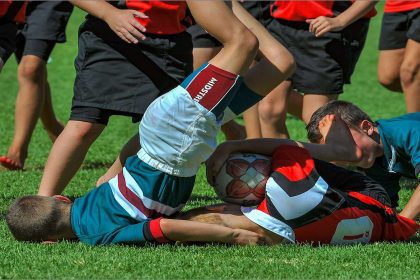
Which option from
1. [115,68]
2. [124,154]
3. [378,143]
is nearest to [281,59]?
[378,143]

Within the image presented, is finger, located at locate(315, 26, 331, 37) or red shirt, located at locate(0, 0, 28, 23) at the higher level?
finger, located at locate(315, 26, 331, 37)

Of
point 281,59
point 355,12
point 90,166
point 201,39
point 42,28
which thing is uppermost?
point 281,59

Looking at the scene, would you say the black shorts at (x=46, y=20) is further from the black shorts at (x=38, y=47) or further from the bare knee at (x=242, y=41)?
the bare knee at (x=242, y=41)

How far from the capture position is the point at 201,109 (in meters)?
4.68

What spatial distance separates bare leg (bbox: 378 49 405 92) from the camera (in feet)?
26.5

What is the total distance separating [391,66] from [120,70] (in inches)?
120

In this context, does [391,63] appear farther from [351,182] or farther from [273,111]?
[351,182]

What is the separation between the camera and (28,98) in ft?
25.5

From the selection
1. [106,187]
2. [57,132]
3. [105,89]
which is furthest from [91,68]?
[57,132]

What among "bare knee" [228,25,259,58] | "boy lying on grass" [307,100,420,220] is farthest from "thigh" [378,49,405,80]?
"bare knee" [228,25,259,58]

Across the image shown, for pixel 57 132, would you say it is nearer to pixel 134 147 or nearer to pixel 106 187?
pixel 134 147

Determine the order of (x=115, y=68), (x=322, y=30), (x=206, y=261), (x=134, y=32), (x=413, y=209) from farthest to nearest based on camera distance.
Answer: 1. (x=322, y=30)
2. (x=115, y=68)
3. (x=134, y=32)
4. (x=413, y=209)
5. (x=206, y=261)

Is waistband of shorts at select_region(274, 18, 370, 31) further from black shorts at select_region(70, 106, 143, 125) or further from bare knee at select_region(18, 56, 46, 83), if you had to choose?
black shorts at select_region(70, 106, 143, 125)

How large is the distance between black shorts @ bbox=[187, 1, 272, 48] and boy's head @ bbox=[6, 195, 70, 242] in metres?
2.78
